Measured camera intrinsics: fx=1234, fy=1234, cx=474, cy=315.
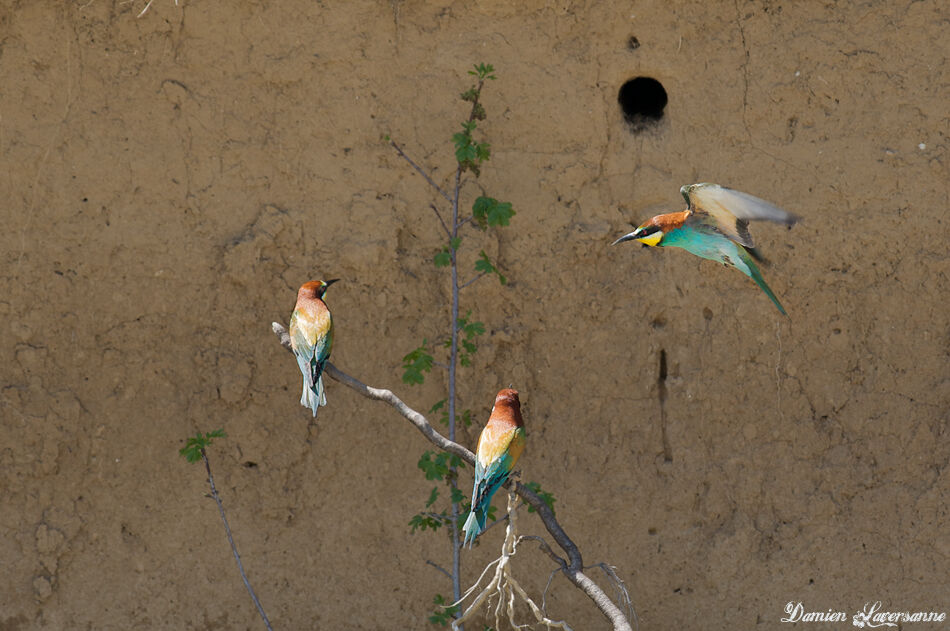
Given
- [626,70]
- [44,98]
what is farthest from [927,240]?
[44,98]

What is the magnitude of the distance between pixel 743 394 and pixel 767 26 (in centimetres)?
115

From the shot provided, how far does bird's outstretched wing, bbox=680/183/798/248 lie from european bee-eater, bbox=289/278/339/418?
0.96 meters

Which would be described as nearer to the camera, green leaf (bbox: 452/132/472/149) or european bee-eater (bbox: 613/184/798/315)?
european bee-eater (bbox: 613/184/798/315)

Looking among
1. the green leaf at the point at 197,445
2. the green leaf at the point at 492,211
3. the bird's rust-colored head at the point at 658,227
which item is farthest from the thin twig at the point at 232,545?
the bird's rust-colored head at the point at 658,227

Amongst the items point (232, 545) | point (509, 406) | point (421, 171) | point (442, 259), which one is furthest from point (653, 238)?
point (232, 545)

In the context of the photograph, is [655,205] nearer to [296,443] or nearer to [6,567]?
[296,443]

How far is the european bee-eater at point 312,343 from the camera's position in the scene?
121 inches

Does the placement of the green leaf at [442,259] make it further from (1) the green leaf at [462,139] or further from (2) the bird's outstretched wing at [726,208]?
(2) the bird's outstretched wing at [726,208]

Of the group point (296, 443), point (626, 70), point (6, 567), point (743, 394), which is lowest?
point (6, 567)

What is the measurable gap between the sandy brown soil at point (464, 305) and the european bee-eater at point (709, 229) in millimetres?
642

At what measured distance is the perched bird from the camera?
2795 millimetres

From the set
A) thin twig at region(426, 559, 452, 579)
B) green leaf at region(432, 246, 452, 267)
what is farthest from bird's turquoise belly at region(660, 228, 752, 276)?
thin twig at region(426, 559, 452, 579)

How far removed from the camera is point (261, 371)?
12.3 ft

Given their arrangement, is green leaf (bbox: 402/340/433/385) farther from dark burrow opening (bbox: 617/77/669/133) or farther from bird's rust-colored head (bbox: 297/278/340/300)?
dark burrow opening (bbox: 617/77/669/133)
